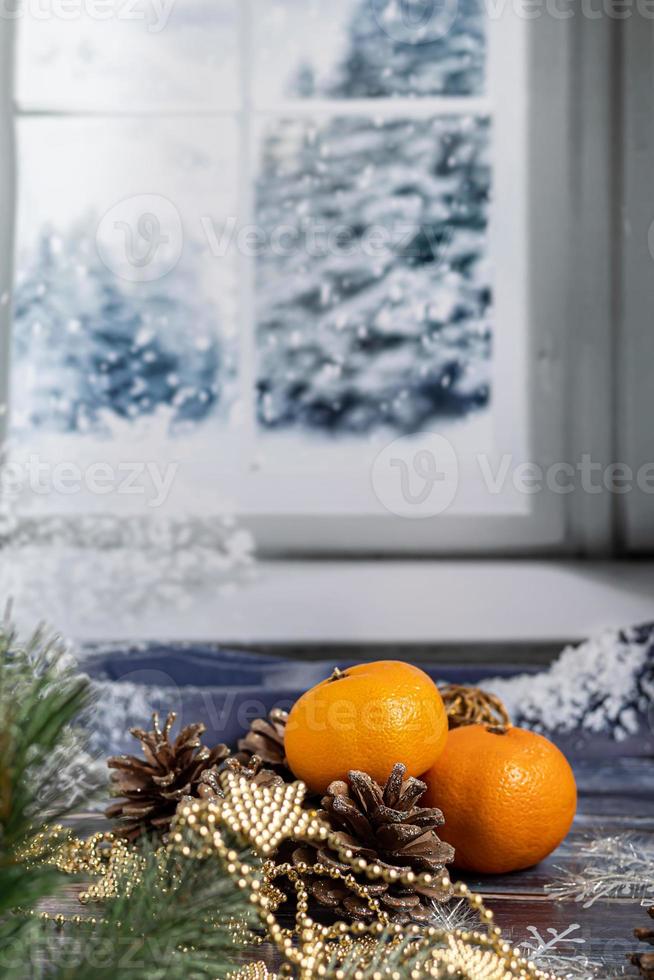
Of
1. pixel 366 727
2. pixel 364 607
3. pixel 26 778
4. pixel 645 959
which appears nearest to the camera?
pixel 26 778

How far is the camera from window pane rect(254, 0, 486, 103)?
0.99 meters

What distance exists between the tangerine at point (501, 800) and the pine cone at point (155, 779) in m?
0.14

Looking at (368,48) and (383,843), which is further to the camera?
(368,48)

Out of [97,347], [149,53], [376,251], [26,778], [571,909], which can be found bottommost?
[571,909]

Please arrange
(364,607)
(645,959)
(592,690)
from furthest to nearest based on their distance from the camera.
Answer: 1. (364,607)
2. (592,690)
3. (645,959)

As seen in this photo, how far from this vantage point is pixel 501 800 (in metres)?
0.55

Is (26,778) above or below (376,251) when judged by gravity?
below

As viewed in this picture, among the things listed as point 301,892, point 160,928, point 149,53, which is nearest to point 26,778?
point 160,928

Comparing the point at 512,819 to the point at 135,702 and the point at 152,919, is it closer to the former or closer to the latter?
the point at 152,919

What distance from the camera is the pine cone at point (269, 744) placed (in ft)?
1.98

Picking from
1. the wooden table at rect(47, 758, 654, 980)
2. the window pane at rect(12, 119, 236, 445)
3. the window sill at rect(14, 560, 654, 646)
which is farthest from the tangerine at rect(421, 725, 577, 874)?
the window pane at rect(12, 119, 236, 445)

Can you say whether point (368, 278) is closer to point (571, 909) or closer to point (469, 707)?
point (469, 707)

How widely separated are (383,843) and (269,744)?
5.2 inches

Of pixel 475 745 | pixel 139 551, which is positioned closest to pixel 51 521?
pixel 139 551
